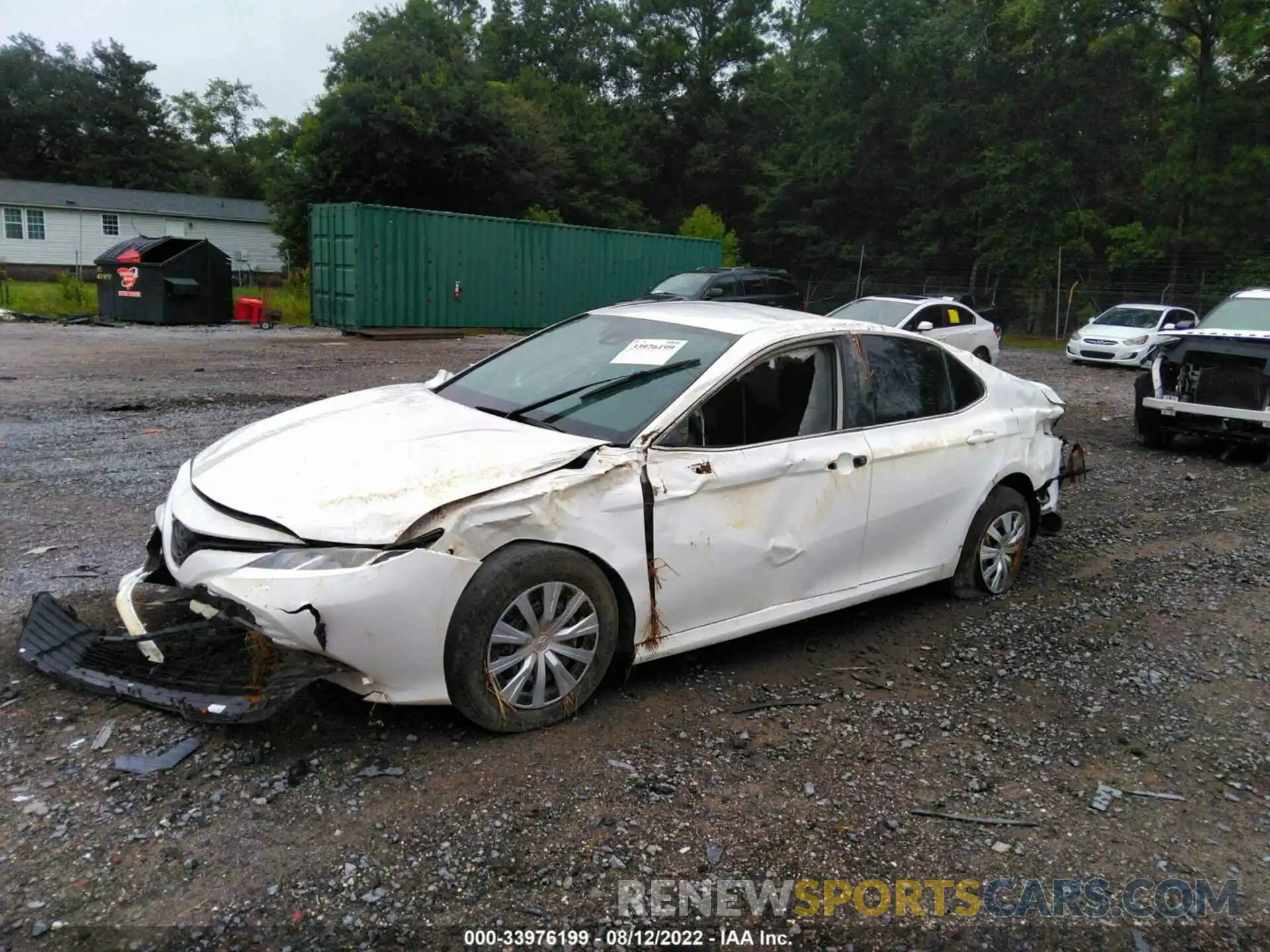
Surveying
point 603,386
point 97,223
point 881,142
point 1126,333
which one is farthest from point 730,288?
point 97,223

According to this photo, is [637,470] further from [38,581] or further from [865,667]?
[38,581]

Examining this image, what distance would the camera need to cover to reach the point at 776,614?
412 cm

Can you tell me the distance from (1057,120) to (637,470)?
33.3 metres

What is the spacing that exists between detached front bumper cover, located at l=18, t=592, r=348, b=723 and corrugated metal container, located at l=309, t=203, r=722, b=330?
16850 millimetres

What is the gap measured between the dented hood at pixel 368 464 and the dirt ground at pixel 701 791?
796 mm

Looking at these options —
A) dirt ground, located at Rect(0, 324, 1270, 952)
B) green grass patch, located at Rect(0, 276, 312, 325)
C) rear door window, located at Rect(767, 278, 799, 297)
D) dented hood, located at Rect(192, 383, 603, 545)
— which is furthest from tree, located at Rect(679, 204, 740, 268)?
dented hood, located at Rect(192, 383, 603, 545)

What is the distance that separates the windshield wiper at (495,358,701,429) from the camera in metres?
4.12

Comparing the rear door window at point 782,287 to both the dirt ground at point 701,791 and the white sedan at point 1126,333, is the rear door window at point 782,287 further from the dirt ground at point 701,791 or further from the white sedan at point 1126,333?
the dirt ground at point 701,791

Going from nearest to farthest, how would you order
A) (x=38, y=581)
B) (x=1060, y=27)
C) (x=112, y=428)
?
(x=38, y=581) < (x=112, y=428) < (x=1060, y=27)

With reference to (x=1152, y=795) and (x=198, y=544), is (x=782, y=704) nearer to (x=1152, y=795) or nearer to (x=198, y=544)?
(x=1152, y=795)

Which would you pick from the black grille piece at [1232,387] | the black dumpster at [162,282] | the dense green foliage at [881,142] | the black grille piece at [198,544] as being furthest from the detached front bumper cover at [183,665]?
the dense green foliage at [881,142]

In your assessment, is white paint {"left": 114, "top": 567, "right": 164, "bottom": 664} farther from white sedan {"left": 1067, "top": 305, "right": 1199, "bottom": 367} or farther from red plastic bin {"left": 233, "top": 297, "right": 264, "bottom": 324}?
red plastic bin {"left": 233, "top": 297, "right": 264, "bottom": 324}

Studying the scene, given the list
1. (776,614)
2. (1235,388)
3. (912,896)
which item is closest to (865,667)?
(776,614)

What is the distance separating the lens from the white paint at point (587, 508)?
124 inches
